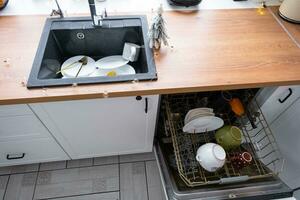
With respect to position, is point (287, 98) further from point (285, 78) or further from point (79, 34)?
point (79, 34)

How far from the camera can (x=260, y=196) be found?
95 centimetres

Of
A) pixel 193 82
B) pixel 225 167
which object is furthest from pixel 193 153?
pixel 193 82

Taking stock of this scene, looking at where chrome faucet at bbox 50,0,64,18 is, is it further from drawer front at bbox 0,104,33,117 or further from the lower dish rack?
the lower dish rack

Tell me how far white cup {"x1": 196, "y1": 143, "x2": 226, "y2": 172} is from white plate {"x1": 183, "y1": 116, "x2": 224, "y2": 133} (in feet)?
0.47

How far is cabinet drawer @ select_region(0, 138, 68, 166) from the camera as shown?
1235 millimetres

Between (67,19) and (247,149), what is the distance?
1169 millimetres

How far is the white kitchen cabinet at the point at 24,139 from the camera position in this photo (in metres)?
1.00

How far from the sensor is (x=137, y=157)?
167 centimetres

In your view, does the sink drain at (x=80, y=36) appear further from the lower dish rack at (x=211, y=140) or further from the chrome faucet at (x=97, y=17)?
the lower dish rack at (x=211, y=140)

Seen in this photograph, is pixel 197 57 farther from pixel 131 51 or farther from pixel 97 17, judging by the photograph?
pixel 97 17

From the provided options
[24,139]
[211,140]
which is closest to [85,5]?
[24,139]

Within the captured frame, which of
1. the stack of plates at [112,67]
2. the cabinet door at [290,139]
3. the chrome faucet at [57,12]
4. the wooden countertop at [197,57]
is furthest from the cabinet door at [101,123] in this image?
the cabinet door at [290,139]

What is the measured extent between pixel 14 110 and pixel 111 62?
0.52m

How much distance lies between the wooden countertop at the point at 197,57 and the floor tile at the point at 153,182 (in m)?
0.90
